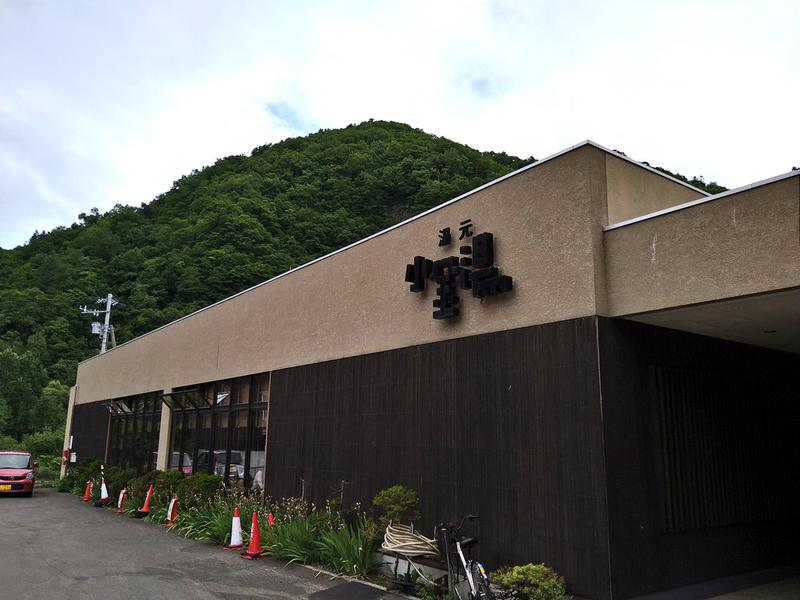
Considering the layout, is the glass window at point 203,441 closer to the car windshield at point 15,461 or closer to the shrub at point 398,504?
the shrub at point 398,504

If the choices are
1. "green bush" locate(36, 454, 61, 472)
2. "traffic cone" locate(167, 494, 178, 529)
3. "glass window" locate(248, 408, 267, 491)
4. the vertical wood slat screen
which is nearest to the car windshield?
"traffic cone" locate(167, 494, 178, 529)

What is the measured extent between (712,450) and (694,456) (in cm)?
44

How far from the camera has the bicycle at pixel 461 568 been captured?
661cm

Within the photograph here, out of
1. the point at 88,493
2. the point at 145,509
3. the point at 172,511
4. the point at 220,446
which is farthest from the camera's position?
the point at 88,493

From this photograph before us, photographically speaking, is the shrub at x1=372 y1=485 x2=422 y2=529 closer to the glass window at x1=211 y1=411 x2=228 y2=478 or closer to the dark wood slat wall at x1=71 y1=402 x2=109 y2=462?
the glass window at x1=211 y1=411 x2=228 y2=478

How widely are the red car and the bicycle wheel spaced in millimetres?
20263

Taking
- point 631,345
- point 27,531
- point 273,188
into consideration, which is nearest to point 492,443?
point 631,345

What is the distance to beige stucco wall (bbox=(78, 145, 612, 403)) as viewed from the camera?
7.49m

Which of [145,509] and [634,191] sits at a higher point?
[634,191]

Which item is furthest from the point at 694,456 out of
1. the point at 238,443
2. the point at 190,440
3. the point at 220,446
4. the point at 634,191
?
the point at 190,440

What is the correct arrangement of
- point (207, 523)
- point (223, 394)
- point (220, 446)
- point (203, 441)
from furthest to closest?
point (203, 441), point (223, 394), point (220, 446), point (207, 523)

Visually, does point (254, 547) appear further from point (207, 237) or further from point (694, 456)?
point (207, 237)

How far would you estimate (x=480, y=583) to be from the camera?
21.9ft

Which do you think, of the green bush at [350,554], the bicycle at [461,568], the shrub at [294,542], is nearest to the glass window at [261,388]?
the shrub at [294,542]
